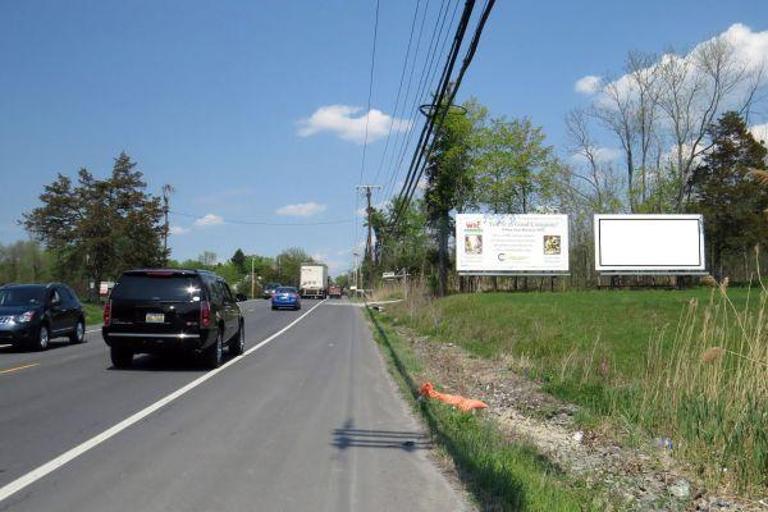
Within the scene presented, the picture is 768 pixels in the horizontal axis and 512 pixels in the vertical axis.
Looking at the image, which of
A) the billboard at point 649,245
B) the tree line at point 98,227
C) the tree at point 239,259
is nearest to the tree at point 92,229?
the tree line at point 98,227

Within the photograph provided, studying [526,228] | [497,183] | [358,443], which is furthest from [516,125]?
[358,443]

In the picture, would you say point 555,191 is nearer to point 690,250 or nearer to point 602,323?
point 690,250

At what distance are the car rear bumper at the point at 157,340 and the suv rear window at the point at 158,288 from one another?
669 mm

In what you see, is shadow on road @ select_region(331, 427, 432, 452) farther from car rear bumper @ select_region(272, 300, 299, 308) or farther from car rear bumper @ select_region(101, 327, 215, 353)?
car rear bumper @ select_region(272, 300, 299, 308)

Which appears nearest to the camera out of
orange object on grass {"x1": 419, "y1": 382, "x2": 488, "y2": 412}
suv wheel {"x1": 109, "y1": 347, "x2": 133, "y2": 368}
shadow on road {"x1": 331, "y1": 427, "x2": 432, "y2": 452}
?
shadow on road {"x1": 331, "y1": 427, "x2": 432, "y2": 452}

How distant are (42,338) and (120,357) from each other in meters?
5.28

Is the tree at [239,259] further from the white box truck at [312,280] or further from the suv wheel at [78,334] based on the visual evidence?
the suv wheel at [78,334]

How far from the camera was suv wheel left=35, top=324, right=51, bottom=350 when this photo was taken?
18.0 m

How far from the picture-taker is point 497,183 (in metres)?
52.8

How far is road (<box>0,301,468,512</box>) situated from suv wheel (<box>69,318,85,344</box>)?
603 cm

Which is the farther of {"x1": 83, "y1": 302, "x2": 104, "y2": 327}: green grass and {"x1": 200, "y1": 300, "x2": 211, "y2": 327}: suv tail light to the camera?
{"x1": 83, "y1": 302, "x2": 104, "y2": 327}: green grass

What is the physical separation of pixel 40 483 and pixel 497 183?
4858cm

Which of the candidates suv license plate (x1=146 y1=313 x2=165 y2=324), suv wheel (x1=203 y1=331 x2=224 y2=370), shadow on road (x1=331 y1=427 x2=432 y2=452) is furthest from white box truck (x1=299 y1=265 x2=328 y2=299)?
shadow on road (x1=331 y1=427 x2=432 y2=452)

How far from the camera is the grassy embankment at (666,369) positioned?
257 inches
